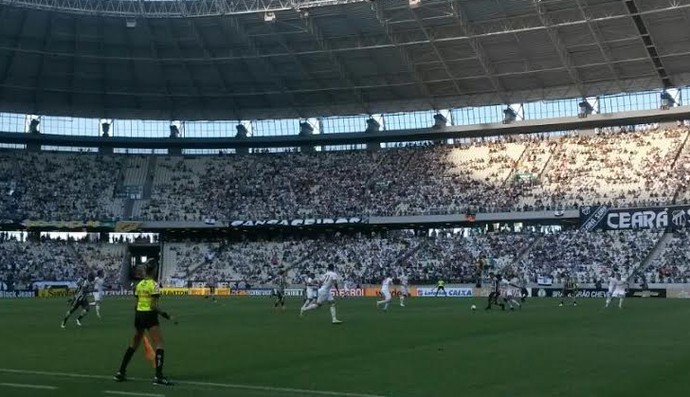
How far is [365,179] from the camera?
86.9m

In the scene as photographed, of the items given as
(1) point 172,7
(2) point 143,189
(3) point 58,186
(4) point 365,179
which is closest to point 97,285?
(1) point 172,7

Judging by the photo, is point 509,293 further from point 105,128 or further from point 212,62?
point 105,128

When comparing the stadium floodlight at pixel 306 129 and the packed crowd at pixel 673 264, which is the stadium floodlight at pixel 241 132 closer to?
the stadium floodlight at pixel 306 129

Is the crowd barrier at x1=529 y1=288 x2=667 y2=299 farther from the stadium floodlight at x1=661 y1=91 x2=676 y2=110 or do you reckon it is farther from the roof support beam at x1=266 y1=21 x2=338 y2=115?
the roof support beam at x1=266 y1=21 x2=338 y2=115

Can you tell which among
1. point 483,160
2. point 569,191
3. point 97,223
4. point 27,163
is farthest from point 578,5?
point 27,163

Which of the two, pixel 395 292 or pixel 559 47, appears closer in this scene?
pixel 559 47

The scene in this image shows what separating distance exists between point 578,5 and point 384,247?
104ft

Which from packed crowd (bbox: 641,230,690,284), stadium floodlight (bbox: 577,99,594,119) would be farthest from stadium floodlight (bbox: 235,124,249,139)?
packed crowd (bbox: 641,230,690,284)

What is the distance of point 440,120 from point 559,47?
72.3 feet

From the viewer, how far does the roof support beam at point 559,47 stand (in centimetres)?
5922

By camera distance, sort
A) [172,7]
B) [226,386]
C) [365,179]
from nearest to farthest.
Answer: [226,386] < [172,7] < [365,179]

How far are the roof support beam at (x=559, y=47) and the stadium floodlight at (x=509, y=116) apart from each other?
7903 mm

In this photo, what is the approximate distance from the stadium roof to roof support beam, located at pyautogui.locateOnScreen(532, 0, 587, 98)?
171 millimetres

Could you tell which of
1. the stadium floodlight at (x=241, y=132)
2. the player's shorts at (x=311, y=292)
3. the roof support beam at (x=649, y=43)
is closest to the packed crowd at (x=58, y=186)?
the stadium floodlight at (x=241, y=132)
